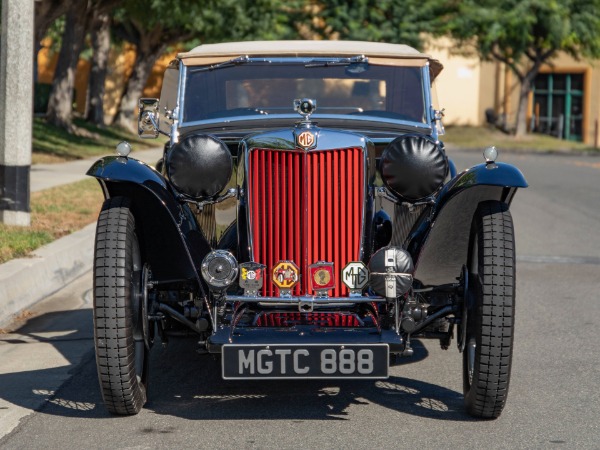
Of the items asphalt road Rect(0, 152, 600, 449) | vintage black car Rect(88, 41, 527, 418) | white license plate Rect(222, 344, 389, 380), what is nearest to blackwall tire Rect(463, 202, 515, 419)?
vintage black car Rect(88, 41, 527, 418)

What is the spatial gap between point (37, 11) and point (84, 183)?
605cm

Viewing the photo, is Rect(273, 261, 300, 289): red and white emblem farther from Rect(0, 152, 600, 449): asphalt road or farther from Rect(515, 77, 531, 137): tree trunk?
Rect(515, 77, 531, 137): tree trunk

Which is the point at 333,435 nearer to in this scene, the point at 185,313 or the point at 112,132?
the point at 185,313

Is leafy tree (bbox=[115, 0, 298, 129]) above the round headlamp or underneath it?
above

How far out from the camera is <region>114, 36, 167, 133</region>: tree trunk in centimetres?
3400

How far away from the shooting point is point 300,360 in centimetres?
483

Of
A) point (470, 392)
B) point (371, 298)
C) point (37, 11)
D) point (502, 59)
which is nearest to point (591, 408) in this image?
point (470, 392)

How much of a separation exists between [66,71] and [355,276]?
74.6 feet

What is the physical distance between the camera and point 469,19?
40.4m

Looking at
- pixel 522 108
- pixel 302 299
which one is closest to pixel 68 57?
pixel 522 108

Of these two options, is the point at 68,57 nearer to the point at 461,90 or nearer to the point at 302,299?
the point at 302,299

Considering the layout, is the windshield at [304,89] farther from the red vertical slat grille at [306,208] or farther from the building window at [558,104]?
the building window at [558,104]

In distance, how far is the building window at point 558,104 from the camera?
158ft

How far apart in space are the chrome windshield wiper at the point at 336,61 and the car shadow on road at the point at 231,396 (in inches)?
75.5
